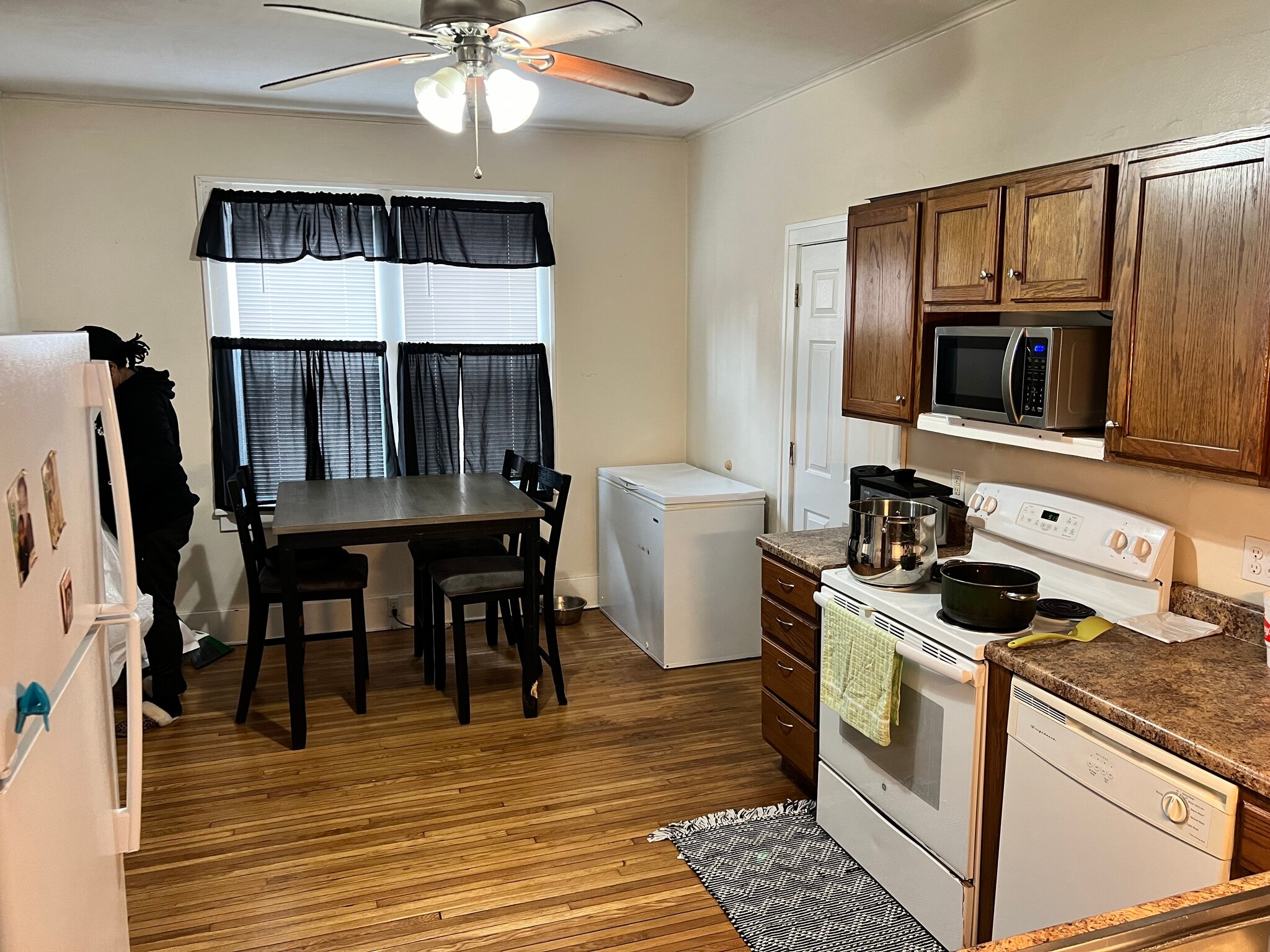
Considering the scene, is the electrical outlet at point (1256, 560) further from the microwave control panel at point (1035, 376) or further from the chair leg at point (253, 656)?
the chair leg at point (253, 656)

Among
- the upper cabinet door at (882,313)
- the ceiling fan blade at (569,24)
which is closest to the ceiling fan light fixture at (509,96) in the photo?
the ceiling fan blade at (569,24)

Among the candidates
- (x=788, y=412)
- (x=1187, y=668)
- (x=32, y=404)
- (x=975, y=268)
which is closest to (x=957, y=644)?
(x=1187, y=668)

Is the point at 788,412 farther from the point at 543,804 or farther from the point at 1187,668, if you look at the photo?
the point at 1187,668

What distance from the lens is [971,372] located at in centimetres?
271

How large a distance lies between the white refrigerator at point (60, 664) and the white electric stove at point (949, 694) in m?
1.77

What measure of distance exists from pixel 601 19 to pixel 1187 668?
197cm

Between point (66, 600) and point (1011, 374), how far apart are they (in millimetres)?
2188

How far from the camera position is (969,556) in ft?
9.64

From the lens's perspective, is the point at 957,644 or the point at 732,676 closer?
the point at 957,644

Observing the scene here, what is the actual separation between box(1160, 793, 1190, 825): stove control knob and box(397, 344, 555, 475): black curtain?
12.7 ft

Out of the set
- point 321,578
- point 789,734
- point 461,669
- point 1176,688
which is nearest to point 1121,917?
point 1176,688

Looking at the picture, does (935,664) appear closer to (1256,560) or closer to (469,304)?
(1256,560)

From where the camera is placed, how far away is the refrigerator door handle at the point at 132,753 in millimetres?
1636

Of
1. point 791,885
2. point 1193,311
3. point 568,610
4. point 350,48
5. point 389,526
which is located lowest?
point 791,885
